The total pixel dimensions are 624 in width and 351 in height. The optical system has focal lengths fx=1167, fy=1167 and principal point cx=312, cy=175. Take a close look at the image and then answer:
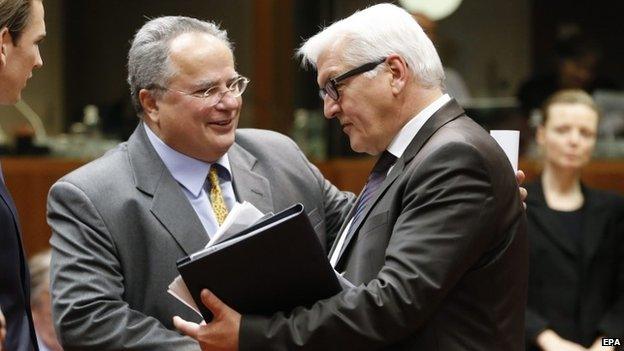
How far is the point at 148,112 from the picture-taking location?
128 inches

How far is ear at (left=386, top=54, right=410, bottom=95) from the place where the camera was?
268cm

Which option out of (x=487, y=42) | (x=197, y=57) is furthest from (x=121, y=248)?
(x=487, y=42)

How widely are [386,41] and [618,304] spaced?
2.41 metres

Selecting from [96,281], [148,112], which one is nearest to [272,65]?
[148,112]

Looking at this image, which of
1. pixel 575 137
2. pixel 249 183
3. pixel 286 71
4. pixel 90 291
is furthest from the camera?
pixel 286 71

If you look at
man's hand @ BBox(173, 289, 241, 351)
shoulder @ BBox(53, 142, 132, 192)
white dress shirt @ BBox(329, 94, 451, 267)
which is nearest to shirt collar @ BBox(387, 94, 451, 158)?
white dress shirt @ BBox(329, 94, 451, 267)

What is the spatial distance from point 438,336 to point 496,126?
3600mm

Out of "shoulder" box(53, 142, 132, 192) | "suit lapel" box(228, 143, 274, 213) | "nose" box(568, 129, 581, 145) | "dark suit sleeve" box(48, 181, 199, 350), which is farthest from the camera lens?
"nose" box(568, 129, 581, 145)

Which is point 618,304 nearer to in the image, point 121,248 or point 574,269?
point 574,269

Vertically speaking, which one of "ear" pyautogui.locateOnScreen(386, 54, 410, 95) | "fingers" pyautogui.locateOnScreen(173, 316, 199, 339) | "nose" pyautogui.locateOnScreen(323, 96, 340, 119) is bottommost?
"fingers" pyautogui.locateOnScreen(173, 316, 199, 339)

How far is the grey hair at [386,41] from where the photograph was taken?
270 centimetres

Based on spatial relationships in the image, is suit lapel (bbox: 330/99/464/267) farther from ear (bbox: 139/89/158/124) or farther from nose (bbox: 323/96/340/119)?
ear (bbox: 139/89/158/124)

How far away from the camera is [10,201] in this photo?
9.18 ft

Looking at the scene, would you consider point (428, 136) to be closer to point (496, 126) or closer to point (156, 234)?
point (156, 234)
